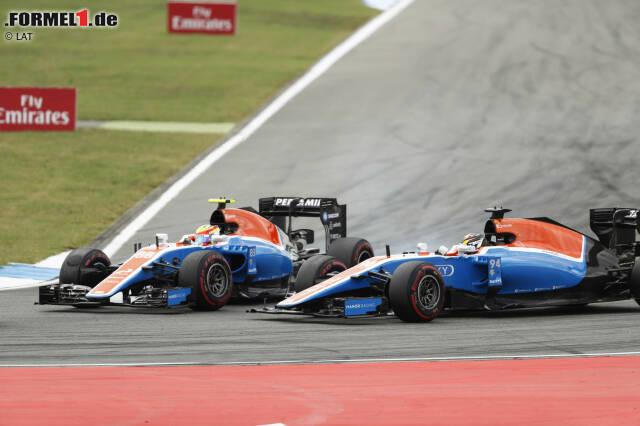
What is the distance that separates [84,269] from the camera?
55.3 feet

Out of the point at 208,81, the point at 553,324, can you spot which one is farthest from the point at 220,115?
the point at 553,324

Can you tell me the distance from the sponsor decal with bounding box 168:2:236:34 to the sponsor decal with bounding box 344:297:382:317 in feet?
114

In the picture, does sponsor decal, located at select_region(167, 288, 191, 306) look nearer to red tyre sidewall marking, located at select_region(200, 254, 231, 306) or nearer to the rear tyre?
red tyre sidewall marking, located at select_region(200, 254, 231, 306)

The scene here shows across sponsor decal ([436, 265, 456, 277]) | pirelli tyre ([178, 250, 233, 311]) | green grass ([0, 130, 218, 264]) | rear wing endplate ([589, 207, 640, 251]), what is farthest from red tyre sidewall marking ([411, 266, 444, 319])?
green grass ([0, 130, 218, 264])

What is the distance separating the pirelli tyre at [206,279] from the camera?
51.3ft

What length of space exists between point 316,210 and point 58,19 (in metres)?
36.7

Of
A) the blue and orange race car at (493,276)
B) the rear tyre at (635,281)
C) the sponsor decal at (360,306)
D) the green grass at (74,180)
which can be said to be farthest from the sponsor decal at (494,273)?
the green grass at (74,180)

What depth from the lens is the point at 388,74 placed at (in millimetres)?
36312

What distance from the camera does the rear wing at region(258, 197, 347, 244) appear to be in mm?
19031

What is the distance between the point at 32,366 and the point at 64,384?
3.87 ft

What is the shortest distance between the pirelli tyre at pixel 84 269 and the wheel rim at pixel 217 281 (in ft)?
6.60

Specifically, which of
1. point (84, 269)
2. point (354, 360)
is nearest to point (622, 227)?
point (354, 360)

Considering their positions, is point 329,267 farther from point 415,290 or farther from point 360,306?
point 415,290

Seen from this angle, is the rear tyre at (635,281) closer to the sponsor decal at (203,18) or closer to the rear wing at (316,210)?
the rear wing at (316,210)
